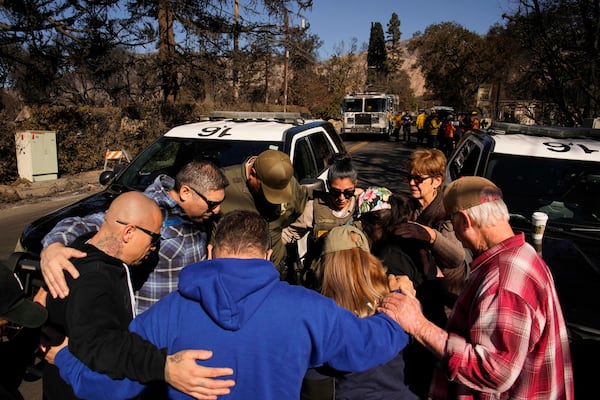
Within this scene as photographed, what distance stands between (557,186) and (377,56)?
73879 mm

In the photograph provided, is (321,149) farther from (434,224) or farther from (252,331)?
(252,331)

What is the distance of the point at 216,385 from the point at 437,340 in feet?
2.96

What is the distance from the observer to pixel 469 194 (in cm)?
186

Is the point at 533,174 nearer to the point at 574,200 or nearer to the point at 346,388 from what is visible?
the point at 574,200

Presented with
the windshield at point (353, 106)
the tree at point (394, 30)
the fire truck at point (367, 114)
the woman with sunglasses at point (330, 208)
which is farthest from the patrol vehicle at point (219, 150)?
the tree at point (394, 30)

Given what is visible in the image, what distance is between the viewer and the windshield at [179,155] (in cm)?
475

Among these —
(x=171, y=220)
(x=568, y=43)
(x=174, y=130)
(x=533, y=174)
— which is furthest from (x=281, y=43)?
(x=171, y=220)

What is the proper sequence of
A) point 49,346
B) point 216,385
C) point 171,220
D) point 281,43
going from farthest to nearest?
point 281,43 → point 171,220 → point 49,346 → point 216,385

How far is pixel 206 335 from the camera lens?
149 cm

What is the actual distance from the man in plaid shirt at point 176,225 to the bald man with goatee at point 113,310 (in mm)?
370

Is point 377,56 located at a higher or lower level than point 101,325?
higher

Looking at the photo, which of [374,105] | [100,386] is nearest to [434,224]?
[100,386]

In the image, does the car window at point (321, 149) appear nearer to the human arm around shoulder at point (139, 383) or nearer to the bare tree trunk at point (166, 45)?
the human arm around shoulder at point (139, 383)

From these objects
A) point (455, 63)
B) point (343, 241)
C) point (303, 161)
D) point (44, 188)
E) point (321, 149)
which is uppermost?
point (455, 63)
